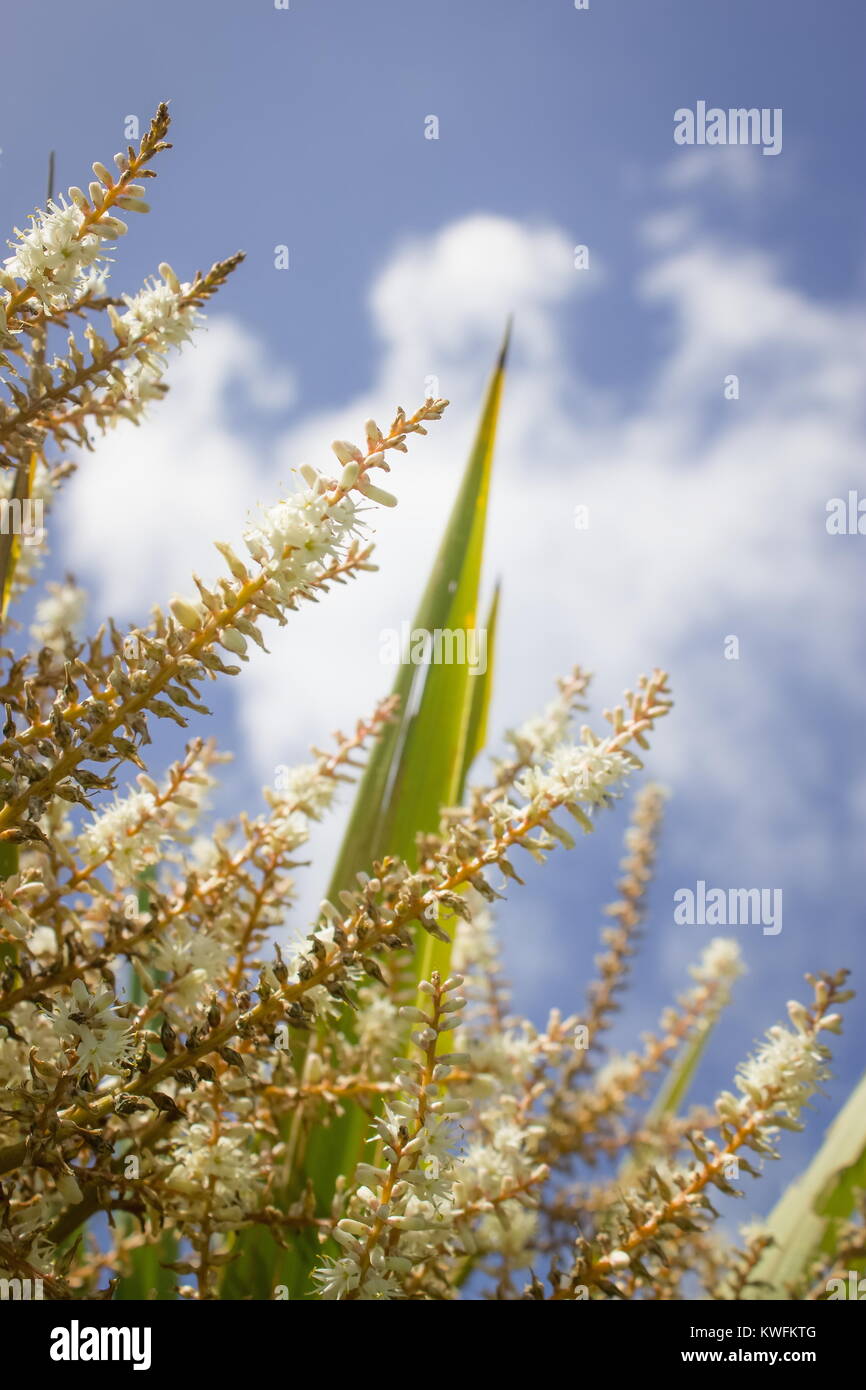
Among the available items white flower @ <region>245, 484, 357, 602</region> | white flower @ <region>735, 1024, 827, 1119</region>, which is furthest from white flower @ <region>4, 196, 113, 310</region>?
white flower @ <region>735, 1024, 827, 1119</region>

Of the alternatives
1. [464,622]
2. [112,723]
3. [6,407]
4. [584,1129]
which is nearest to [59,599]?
[464,622]

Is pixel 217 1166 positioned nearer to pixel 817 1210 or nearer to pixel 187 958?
pixel 187 958

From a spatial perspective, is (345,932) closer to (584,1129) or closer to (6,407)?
(6,407)

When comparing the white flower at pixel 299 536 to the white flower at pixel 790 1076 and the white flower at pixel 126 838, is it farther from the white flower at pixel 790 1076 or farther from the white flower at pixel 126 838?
the white flower at pixel 790 1076

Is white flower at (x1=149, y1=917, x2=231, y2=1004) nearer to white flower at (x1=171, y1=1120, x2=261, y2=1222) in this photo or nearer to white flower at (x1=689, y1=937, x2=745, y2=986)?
white flower at (x1=171, y1=1120, x2=261, y2=1222)

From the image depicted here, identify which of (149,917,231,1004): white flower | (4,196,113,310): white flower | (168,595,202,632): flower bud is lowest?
(149,917,231,1004): white flower
